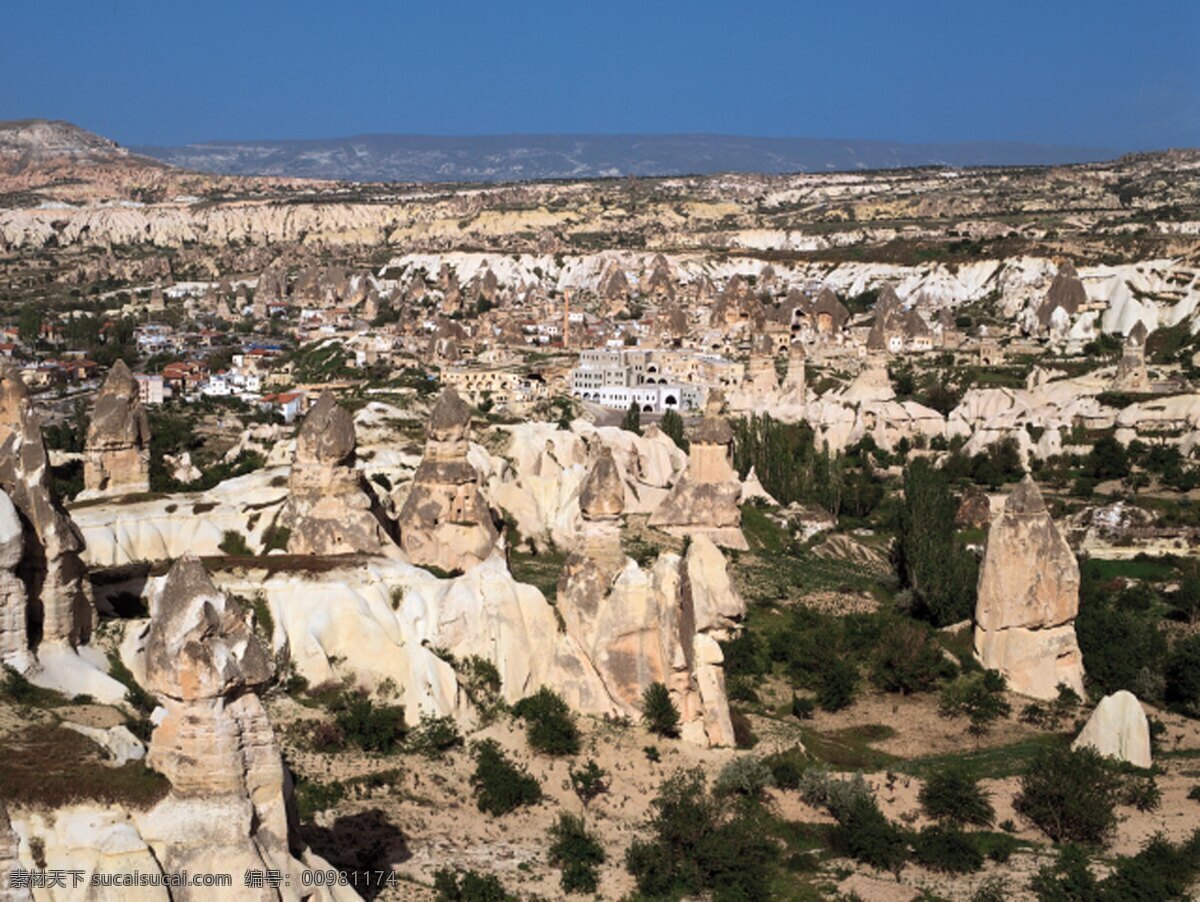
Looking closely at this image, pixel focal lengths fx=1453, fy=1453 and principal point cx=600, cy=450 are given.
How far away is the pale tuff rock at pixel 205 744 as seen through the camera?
9.50 m

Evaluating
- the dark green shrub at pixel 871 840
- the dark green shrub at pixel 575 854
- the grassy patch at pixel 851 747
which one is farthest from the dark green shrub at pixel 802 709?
the dark green shrub at pixel 575 854

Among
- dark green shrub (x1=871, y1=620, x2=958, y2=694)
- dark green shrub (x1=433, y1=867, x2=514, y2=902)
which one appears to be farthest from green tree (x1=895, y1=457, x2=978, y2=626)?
dark green shrub (x1=433, y1=867, x2=514, y2=902)

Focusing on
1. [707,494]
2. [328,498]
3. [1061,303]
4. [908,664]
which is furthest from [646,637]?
[1061,303]

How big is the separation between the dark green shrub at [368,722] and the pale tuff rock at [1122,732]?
834cm

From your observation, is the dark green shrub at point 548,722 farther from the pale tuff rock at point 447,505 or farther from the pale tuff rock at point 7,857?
the pale tuff rock at point 7,857

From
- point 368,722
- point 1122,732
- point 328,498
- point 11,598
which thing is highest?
point 328,498

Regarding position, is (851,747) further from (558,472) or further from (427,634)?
(558,472)

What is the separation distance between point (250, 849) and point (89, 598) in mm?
6809

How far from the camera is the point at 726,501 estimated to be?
2823cm

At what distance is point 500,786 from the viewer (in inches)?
571

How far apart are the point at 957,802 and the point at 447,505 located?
10.2 m

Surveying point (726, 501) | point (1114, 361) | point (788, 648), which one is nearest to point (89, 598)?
point (788, 648)

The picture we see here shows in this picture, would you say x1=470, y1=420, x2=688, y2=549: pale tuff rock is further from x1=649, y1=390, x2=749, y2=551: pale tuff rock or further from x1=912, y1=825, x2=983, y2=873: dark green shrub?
x1=912, y1=825, x2=983, y2=873: dark green shrub

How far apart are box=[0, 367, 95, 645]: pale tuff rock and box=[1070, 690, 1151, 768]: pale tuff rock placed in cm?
1174
